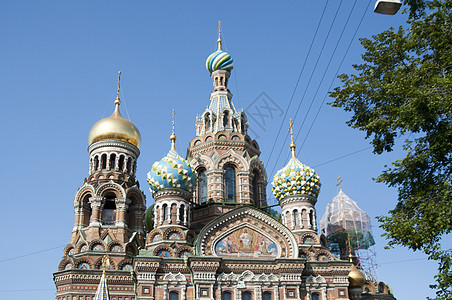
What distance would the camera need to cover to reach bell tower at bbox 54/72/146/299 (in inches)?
774

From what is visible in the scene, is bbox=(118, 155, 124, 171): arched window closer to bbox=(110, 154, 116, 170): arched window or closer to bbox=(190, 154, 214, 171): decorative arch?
bbox=(110, 154, 116, 170): arched window

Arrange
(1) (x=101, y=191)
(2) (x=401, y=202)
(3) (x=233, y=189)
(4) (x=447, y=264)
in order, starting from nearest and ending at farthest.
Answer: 1. (4) (x=447, y=264)
2. (2) (x=401, y=202)
3. (1) (x=101, y=191)
4. (3) (x=233, y=189)

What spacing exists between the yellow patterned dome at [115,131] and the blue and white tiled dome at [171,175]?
9.83ft

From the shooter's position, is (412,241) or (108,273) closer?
(412,241)

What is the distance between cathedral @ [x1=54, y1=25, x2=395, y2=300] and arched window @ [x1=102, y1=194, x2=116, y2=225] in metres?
0.04

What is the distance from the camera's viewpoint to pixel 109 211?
21.7m

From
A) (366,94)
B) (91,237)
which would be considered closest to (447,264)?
(366,94)

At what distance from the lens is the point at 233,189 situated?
901 inches

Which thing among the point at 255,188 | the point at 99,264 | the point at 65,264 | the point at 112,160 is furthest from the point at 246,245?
the point at 112,160

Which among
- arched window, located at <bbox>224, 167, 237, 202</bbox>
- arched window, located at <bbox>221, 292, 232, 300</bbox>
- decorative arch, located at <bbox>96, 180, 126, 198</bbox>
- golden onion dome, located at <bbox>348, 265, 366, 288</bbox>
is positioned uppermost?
arched window, located at <bbox>224, 167, 237, 202</bbox>

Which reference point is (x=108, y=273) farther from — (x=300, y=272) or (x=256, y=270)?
(x=300, y=272)

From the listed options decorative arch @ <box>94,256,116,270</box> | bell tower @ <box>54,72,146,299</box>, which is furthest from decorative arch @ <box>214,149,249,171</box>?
decorative arch @ <box>94,256,116,270</box>

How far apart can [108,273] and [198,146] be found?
714cm

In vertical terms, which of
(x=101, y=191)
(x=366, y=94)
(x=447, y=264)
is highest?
(x=101, y=191)
